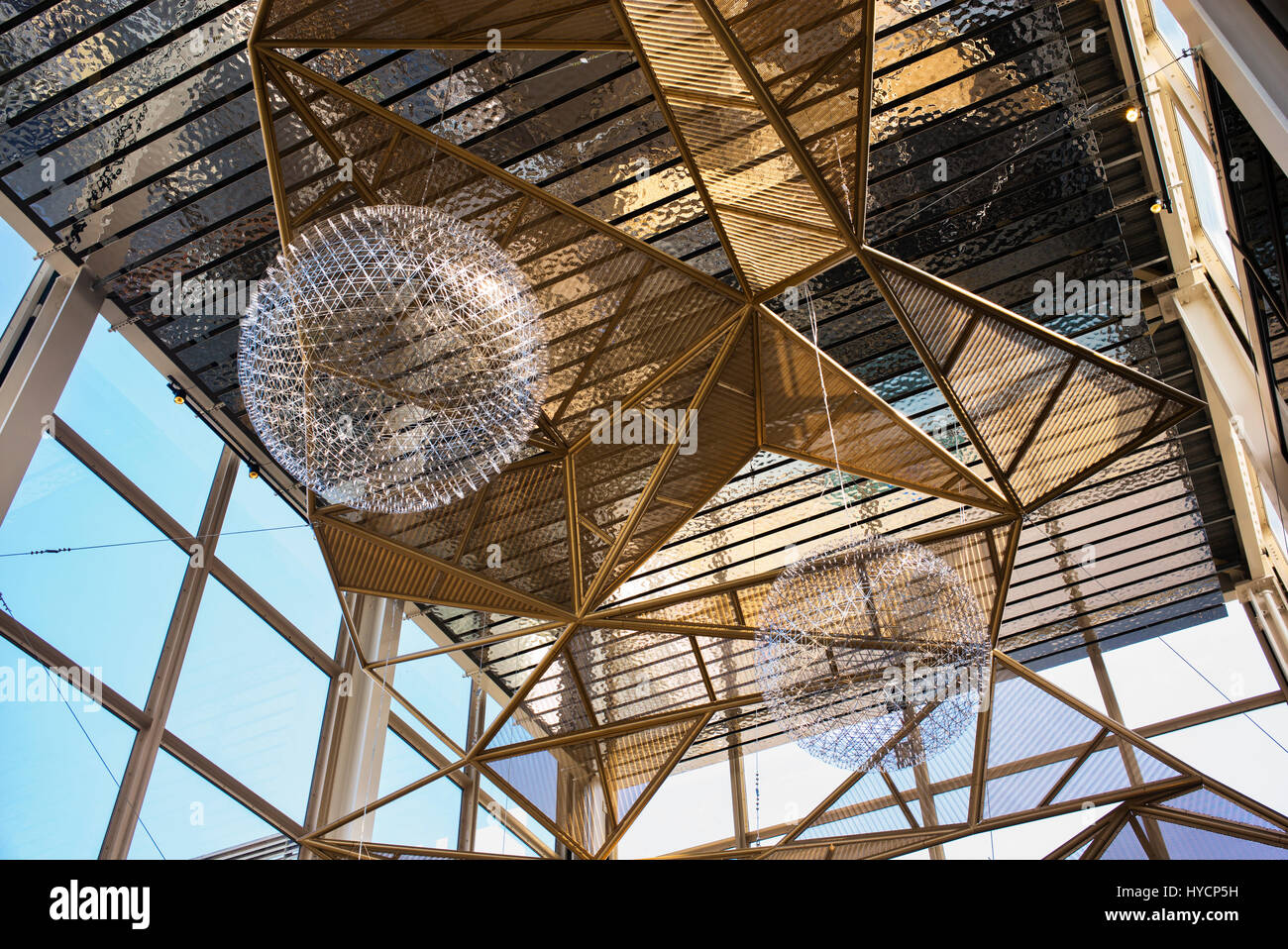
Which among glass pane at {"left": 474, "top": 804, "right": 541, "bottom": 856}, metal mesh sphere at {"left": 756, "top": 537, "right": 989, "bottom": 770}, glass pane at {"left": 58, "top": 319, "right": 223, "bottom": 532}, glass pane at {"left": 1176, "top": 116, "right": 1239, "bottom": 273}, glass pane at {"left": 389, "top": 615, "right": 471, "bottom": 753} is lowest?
metal mesh sphere at {"left": 756, "top": 537, "right": 989, "bottom": 770}

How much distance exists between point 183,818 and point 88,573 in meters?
3.84

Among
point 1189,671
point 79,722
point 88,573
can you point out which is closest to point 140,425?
point 88,573

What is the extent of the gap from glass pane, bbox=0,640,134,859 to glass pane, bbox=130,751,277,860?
642 millimetres

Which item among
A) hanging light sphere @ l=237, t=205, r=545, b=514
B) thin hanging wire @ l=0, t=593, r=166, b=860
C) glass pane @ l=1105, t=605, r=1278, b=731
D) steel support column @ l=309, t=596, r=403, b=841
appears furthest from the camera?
glass pane @ l=1105, t=605, r=1278, b=731

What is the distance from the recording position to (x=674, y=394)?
13.5 meters

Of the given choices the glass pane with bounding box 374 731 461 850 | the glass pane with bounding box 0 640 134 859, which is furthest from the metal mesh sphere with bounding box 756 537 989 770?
the glass pane with bounding box 374 731 461 850

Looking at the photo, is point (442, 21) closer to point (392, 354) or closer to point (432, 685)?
point (392, 354)

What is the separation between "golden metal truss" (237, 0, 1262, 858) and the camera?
9445 mm

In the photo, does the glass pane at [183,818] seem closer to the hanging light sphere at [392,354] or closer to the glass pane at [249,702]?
the glass pane at [249,702]

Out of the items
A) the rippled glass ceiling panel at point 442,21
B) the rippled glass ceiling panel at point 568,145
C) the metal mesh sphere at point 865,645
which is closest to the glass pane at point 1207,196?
the rippled glass ceiling panel at point 568,145

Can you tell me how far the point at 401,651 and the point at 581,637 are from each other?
709 cm

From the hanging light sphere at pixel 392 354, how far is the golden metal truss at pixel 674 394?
2.82 meters

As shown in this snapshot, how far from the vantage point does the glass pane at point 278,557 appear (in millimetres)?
17047

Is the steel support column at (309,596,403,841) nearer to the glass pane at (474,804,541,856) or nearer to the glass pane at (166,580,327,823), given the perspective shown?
the glass pane at (166,580,327,823)
